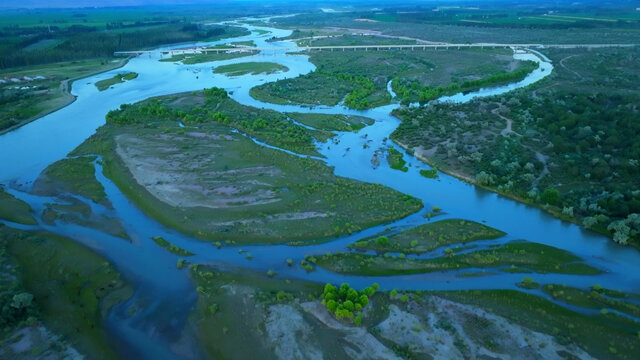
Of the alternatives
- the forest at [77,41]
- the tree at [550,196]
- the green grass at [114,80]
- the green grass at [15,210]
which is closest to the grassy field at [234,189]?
the green grass at [15,210]

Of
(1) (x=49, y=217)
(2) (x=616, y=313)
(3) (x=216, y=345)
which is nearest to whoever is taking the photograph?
(3) (x=216, y=345)

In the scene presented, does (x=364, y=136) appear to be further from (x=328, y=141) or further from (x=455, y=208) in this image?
(x=455, y=208)

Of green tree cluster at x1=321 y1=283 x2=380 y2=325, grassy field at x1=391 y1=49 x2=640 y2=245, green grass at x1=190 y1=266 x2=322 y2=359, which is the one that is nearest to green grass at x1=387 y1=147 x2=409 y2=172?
grassy field at x1=391 y1=49 x2=640 y2=245

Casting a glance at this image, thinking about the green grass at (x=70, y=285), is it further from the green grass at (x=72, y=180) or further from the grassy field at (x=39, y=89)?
the grassy field at (x=39, y=89)

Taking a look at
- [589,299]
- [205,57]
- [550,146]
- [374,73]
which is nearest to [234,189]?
[589,299]

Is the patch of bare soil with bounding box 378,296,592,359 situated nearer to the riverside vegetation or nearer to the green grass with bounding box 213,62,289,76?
the riverside vegetation

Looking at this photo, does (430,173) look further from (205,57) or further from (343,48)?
(205,57)

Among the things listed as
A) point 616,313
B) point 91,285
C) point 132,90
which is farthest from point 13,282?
point 132,90
